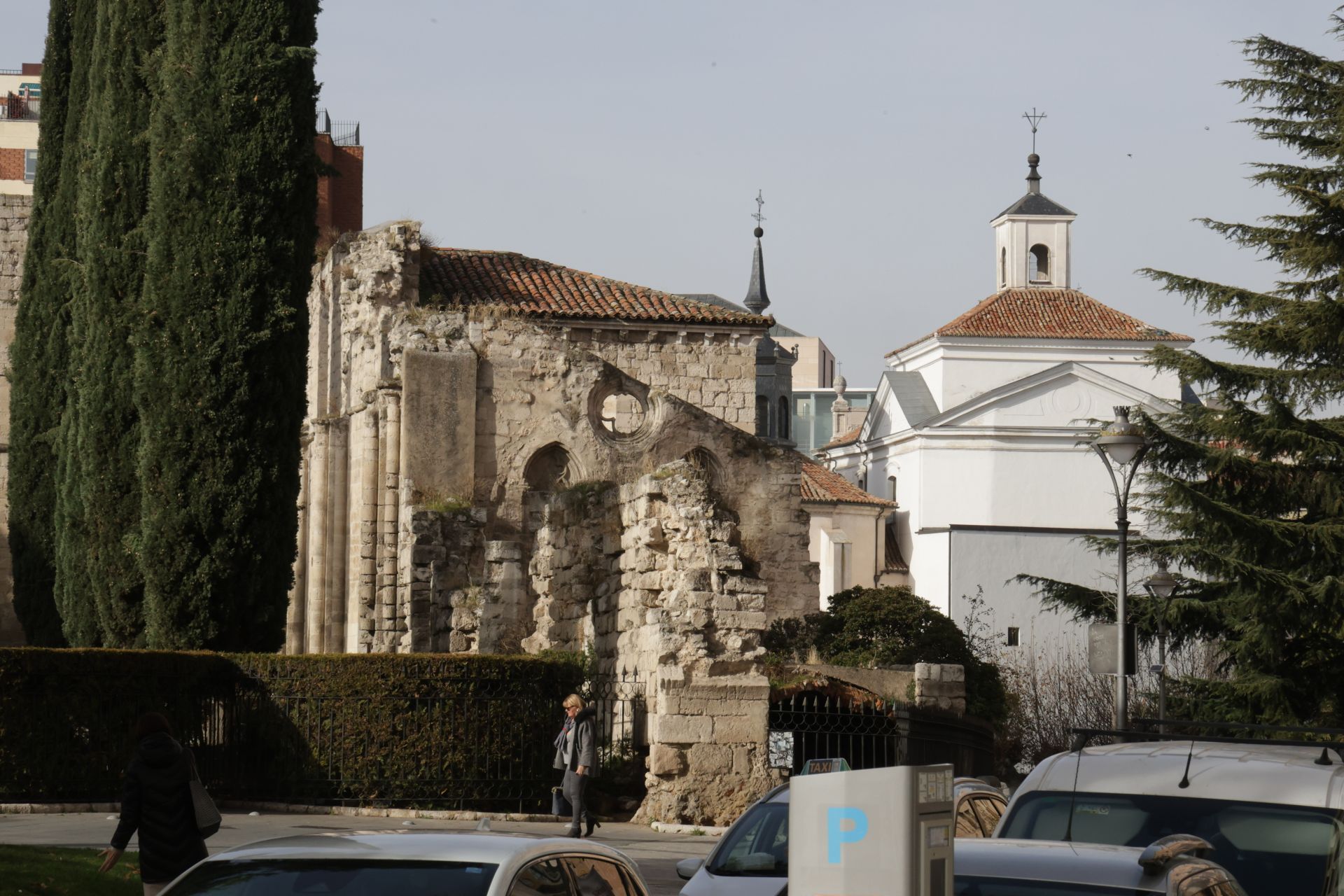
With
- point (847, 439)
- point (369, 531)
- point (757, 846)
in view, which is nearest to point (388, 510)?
point (369, 531)

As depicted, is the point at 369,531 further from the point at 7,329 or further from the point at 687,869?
the point at 687,869

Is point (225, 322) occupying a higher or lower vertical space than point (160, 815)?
higher

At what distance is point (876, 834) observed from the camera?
4.73 metres

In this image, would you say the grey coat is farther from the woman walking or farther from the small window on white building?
the small window on white building

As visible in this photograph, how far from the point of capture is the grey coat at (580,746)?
54.9 ft

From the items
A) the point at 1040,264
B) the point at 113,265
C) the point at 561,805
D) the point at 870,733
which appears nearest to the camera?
the point at 561,805

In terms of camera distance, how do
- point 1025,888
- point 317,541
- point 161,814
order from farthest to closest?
1. point 317,541
2. point 161,814
3. point 1025,888

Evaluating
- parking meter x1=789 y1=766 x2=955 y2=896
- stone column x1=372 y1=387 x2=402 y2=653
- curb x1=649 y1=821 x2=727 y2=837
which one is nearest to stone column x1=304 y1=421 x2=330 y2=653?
stone column x1=372 y1=387 x2=402 y2=653

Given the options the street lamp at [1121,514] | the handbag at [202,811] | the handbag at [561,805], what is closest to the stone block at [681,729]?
the handbag at [561,805]

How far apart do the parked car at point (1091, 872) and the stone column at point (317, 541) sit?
25734mm

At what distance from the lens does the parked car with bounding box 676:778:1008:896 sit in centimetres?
898

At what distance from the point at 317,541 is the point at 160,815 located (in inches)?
868

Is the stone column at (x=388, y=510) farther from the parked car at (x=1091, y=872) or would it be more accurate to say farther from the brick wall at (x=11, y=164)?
the brick wall at (x=11, y=164)

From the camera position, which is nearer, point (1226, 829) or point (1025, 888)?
point (1025, 888)
